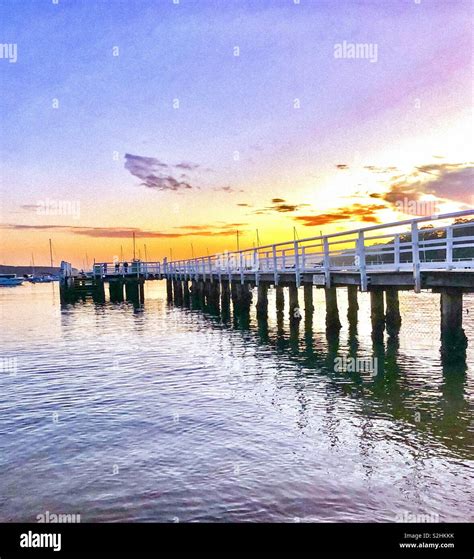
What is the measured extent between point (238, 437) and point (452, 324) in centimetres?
731

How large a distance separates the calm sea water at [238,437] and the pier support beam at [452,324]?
397 mm

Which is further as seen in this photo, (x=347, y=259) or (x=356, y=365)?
(x=347, y=259)

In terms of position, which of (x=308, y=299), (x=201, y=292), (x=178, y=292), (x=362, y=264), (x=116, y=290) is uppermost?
(x=362, y=264)

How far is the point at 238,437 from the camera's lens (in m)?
9.03

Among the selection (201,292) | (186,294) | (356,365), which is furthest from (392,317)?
(186,294)

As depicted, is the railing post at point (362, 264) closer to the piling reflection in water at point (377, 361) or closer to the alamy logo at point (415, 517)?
the piling reflection in water at point (377, 361)

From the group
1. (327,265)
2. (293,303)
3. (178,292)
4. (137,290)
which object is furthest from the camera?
(137,290)

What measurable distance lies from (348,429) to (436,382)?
4.23 metres

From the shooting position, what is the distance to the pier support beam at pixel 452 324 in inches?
540

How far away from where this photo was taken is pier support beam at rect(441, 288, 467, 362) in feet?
45.0

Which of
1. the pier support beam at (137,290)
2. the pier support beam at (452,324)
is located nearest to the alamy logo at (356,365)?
the pier support beam at (452,324)

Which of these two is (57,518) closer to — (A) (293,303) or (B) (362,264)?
(B) (362,264)
